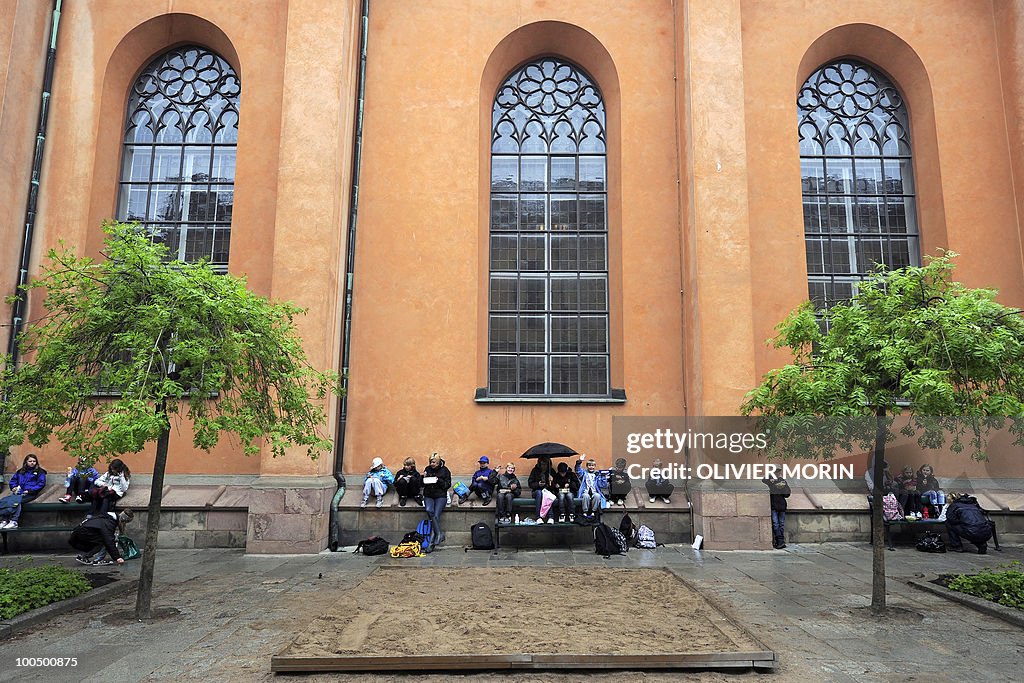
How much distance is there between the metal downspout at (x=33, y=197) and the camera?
1371cm

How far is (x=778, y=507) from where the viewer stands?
12500mm

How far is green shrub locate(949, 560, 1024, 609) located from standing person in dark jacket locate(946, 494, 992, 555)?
3357 mm

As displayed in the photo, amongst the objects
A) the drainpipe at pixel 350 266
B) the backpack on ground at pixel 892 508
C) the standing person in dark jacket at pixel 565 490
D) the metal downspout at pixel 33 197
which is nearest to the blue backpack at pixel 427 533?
the drainpipe at pixel 350 266

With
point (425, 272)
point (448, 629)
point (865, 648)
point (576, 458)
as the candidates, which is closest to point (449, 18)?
point (425, 272)

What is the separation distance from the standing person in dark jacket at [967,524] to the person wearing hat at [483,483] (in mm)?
7982

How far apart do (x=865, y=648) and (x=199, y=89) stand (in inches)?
630

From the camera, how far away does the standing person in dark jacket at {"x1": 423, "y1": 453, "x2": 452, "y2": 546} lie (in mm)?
12462

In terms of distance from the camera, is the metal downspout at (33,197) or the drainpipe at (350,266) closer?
the drainpipe at (350,266)

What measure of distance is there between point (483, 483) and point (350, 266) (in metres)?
5.09

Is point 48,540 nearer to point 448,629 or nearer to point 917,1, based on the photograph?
point 448,629

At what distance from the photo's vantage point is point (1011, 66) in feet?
48.4

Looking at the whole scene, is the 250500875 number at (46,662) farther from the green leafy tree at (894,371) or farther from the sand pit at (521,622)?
the green leafy tree at (894,371)

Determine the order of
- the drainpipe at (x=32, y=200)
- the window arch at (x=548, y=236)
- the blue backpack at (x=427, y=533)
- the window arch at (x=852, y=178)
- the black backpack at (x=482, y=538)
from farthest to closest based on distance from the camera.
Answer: the window arch at (x=852, y=178) < the window arch at (x=548, y=236) < the drainpipe at (x=32, y=200) < the black backpack at (x=482, y=538) < the blue backpack at (x=427, y=533)

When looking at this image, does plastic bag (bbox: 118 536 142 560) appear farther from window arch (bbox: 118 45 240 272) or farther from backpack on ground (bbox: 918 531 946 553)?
backpack on ground (bbox: 918 531 946 553)
